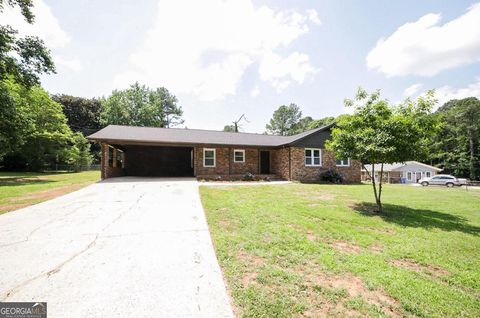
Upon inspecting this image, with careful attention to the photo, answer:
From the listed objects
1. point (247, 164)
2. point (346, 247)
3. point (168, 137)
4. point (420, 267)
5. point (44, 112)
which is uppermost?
point (44, 112)

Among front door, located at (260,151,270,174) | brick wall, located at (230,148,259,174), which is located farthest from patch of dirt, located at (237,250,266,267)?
front door, located at (260,151,270,174)

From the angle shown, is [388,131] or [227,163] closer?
[388,131]

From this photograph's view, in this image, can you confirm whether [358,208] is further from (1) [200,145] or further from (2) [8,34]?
(2) [8,34]

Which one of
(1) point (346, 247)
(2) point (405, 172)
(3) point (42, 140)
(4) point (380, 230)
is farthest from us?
(2) point (405, 172)

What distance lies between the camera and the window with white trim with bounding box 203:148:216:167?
1789 cm

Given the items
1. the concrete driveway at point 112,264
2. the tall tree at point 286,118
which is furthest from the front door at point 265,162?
the tall tree at point 286,118

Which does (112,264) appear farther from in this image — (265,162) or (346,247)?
(265,162)

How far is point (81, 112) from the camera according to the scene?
44125mm

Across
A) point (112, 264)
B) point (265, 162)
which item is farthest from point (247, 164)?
point (112, 264)

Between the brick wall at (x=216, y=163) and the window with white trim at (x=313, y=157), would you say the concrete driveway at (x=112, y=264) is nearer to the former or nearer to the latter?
the brick wall at (x=216, y=163)

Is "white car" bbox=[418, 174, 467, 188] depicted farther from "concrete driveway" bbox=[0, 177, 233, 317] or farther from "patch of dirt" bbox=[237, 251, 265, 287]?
"patch of dirt" bbox=[237, 251, 265, 287]

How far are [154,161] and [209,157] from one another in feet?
19.3

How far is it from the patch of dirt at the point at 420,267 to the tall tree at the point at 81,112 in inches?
2087

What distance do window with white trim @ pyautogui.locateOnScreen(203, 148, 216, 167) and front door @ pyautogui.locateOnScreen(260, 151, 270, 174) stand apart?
454 centimetres
